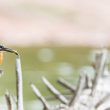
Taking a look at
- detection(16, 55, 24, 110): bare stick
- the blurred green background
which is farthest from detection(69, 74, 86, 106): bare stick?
the blurred green background

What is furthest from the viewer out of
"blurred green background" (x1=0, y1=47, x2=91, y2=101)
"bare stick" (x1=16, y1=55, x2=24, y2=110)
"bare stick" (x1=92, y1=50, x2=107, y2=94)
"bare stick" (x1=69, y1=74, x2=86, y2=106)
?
"blurred green background" (x1=0, y1=47, x2=91, y2=101)

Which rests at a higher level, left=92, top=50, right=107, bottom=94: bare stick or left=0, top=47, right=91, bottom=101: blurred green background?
left=92, top=50, right=107, bottom=94: bare stick

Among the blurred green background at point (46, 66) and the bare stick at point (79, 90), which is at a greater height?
the bare stick at point (79, 90)

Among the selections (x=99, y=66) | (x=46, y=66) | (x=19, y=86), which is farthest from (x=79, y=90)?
(x=46, y=66)

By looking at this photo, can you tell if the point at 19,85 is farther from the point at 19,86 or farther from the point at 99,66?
the point at 99,66

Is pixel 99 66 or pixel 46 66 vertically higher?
pixel 99 66

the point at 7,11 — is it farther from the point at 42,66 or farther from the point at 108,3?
the point at 42,66

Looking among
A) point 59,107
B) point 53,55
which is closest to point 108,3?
point 53,55

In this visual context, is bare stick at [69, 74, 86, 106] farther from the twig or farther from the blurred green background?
the blurred green background

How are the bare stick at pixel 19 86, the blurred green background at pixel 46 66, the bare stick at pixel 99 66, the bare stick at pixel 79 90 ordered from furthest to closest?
the blurred green background at pixel 46 66 < the bare stick at pixel 99 66 < the bare stick at pixel 79 90 < the bare stick at pixel 19 86

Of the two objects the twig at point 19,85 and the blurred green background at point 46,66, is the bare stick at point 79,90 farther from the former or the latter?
the blurred green background at point 46,66

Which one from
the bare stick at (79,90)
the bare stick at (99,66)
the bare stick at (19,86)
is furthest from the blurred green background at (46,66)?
the bare stick at (19,86)

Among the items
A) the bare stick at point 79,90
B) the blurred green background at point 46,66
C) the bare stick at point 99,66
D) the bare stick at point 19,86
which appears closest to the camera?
the bare stick at point 19,86
